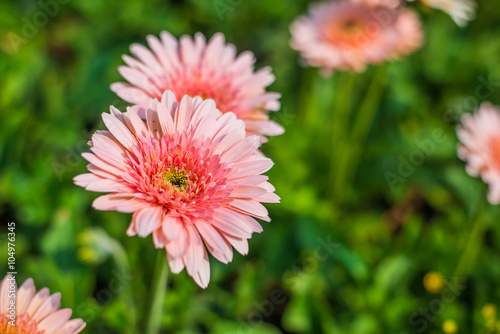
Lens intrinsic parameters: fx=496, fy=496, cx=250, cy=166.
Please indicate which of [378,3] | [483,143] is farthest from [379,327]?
[378,3]

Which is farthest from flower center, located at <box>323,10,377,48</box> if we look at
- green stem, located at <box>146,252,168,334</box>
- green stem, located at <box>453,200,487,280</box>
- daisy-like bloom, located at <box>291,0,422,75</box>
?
green stem, located at <box>146,252,168,334</box>

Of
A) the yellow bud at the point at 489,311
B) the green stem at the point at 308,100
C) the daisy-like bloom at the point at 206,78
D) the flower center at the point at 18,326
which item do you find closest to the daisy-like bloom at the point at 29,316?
the flower center at the point at 18,326

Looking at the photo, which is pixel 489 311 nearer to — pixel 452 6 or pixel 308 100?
pixel 452 6

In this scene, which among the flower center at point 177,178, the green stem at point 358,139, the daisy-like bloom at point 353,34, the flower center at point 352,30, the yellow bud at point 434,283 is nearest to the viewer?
the flower center at point 177,178

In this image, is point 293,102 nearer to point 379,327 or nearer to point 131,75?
point 379,327

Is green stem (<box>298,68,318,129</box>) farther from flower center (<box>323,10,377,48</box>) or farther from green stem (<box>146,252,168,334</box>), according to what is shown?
green stem (<box>146,252,168,334</box>)

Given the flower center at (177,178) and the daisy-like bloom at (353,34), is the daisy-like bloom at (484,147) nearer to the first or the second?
the daisy-like bloom at (353,34)

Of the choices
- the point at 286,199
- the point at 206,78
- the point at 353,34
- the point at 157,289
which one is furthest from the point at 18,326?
the point at 353,34
